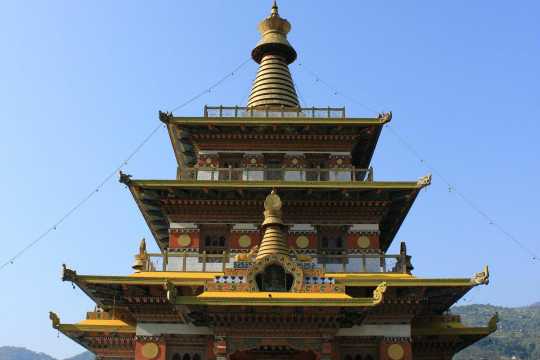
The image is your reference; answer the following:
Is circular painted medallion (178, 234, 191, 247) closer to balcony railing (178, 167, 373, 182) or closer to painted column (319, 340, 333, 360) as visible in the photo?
balcony railing (178, 167, 373, 182)

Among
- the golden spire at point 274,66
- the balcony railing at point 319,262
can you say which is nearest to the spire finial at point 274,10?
the golden spire at point 274,66

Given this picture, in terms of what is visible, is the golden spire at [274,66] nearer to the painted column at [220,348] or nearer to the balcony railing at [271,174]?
the balcony railing at [271,174]

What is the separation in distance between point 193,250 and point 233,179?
394cm

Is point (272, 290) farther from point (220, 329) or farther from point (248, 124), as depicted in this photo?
point (248, 124)

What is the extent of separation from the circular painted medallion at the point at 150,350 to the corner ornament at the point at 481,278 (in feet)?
37.8

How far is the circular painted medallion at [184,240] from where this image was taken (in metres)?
25.6

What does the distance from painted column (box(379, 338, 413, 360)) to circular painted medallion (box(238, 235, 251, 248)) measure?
659 centimetres

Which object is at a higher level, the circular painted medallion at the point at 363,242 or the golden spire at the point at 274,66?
the golden spire at the point at 274,66

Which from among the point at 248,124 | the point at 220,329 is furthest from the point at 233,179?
the point at 220,329

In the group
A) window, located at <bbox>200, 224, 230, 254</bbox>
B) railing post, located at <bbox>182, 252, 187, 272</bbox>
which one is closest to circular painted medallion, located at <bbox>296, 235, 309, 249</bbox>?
window, located at <bbox>200, 224, 230, 254</bbox>

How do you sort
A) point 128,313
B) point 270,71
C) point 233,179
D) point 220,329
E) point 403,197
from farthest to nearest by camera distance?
point 270,71 → point 233,179 → point 403,197 → point 128,313 → point 220,329

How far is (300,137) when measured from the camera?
28453 mm

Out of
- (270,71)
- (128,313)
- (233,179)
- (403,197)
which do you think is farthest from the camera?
(270,71)

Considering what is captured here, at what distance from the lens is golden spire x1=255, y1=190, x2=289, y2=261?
22036 millimetres
